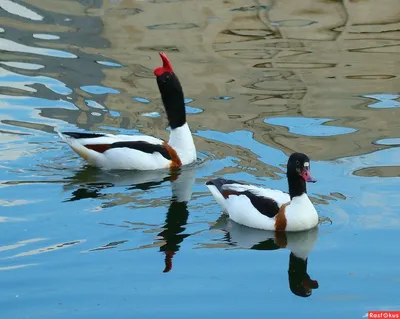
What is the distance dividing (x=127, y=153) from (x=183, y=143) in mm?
Answer: 681

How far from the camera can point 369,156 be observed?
12641mm

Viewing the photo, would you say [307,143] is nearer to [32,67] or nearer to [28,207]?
[28,207]

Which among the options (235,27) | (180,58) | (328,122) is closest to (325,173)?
(328,122)

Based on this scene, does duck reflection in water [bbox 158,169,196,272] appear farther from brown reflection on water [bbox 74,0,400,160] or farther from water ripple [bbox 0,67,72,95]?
water ripple [bbox 0,67,72,95]

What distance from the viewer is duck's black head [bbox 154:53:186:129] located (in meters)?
12.7

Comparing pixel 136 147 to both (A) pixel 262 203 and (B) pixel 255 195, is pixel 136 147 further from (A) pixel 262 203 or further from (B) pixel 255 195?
(A) pixel 262 203

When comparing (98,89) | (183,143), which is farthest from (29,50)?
(183,143)

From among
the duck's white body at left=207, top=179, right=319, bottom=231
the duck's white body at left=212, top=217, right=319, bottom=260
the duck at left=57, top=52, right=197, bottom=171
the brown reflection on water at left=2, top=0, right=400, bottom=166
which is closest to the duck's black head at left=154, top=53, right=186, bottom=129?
the duck at left=57, top=52, right=197, bottom=171

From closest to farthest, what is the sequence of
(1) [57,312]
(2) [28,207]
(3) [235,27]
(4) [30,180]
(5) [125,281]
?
1. (1) [57,312]
2. (5) [125,281]
3. (2) [28,207]
4. (4) [30,180]
5. (3) [235,27]

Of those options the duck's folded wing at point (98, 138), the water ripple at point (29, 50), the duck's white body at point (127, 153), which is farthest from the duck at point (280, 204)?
the water ripple at point (29, 50)

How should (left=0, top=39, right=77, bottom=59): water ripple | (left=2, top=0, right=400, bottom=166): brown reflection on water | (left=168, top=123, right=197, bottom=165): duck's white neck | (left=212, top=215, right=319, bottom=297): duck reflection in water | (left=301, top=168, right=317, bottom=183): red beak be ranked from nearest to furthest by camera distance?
(left=212, top=215, right=319, bottom=297): duck reflection in water → (left=301, top=168, right=317, bottom=183): red beak → (left=168, top=123, right=197, bottom=165): duck's white neck → (left=2, top=0, right=400, bottom=166): brown reflection on water → (left=0, top=39, right=77, bottom=59): water ripple

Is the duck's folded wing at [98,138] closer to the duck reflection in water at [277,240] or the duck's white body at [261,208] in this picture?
the duck's white body at [261,208]

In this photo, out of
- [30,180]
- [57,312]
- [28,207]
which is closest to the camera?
[57,312]

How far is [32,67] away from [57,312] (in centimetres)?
861
